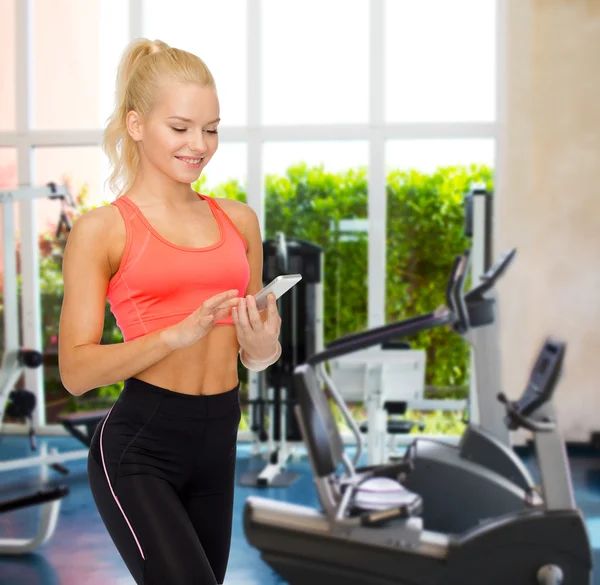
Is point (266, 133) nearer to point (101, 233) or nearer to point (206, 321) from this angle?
point (101, 233)

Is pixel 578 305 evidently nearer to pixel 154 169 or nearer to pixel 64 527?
pixel 64 527

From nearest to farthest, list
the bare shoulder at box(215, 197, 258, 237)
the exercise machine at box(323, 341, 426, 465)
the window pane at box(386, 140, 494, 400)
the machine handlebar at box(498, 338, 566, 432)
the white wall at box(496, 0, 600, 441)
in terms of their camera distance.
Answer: the bare shoulder at box(215, 197, 258, 237) < the machine handlebar at box(498, 338, 566, 432) < the exercise machine at box(323, 341, 426, 465) < the white wall at box(496, 0, 600, 441) < the window pane at box(386, 140, 494, 400)

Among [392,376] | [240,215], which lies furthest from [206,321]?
[392,376]

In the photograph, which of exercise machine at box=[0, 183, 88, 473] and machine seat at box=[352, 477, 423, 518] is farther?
exercise machine at box=[0, 183, 88, 473]

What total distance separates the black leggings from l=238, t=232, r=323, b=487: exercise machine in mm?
3362

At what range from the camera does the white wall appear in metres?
5.05

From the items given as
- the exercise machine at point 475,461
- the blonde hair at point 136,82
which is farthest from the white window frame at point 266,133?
the blonde hair at point 136,82

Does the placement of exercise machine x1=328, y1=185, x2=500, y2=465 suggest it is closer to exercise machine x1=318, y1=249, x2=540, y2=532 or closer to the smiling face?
exercise machine x1=318, y1=249, x2=540, y2=532

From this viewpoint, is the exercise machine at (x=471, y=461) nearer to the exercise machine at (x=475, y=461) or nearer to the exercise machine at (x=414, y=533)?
the exercise machine at (x=475, y=461)

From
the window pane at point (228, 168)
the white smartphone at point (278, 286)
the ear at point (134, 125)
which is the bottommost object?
the white smartphone at point (278, 286)

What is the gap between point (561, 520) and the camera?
2344 mm

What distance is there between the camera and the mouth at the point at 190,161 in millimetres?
1198

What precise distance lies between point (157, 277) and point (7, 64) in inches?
211

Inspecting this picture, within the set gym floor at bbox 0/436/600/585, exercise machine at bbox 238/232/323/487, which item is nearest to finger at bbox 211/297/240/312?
gym floor at bbox 0/436/600/585
